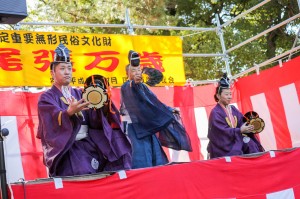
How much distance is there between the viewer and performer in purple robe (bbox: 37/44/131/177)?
3254 mm

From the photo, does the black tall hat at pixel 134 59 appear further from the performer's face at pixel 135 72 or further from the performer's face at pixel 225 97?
the performer's face at pixel 225 97

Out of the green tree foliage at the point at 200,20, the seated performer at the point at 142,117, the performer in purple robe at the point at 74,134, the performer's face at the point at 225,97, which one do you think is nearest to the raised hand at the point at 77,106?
the performer in purple robe at the point at 74,134

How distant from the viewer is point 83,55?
5602mm

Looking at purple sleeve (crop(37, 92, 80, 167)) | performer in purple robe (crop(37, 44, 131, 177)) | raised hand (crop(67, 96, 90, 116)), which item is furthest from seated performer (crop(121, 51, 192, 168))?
raised hand (crop(67, 96, 90, 116))

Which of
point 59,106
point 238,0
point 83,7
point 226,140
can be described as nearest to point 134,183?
point 59,106

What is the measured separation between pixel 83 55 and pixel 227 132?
1.85 m

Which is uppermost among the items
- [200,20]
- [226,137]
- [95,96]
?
[200,20]

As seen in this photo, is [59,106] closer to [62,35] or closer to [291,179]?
[291,179]

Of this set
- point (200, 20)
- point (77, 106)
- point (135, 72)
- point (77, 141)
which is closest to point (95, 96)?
point (77, 106)

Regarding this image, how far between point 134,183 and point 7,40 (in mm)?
2915

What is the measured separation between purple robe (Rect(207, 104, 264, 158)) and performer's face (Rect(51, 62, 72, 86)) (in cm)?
198

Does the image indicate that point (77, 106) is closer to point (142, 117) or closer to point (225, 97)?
point (142, 117)

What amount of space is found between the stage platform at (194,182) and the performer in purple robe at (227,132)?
1.29 meters

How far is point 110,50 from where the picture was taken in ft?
18.9
